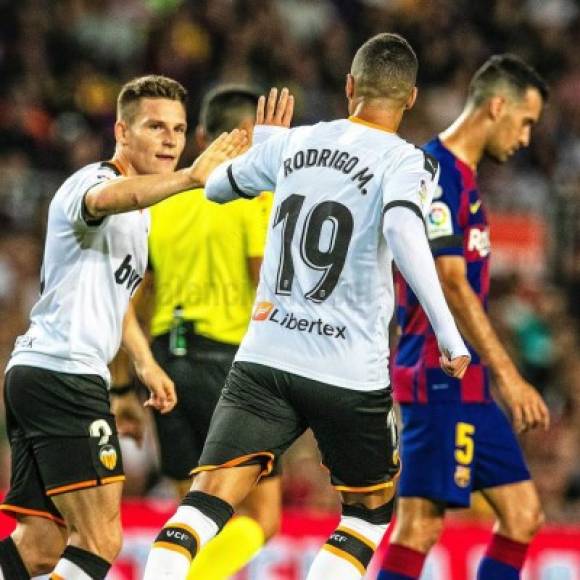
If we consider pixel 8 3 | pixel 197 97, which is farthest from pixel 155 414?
pixel 8 3

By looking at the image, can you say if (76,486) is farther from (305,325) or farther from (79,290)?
(305,325)

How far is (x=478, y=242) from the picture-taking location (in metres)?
Result: 6.87

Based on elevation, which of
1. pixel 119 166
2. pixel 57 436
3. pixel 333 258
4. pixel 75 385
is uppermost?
pixel 119 166

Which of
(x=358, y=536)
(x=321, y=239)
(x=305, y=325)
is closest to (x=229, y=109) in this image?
(x=321, y=239)

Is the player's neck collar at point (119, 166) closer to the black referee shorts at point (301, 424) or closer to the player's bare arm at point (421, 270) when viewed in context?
the black referee shorts at point (301, 424)

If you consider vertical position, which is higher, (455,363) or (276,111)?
(276,111)

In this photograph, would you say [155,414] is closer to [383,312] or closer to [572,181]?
[383,312]

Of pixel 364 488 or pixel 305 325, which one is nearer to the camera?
pixel 305 325

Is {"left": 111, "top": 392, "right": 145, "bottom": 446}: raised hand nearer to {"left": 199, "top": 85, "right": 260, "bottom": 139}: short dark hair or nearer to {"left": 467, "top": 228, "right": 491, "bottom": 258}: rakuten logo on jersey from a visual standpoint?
{"left": 199, "top": 85, "right": 260, "bottom": 139}: short dark hair

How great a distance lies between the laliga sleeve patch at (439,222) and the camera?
6703 mm

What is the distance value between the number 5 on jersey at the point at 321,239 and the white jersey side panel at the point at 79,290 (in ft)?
2.67

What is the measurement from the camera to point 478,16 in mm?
16297

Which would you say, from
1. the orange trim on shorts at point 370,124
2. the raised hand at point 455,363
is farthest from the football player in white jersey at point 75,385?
the raised hand at point 455,363

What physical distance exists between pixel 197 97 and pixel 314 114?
1300mm
